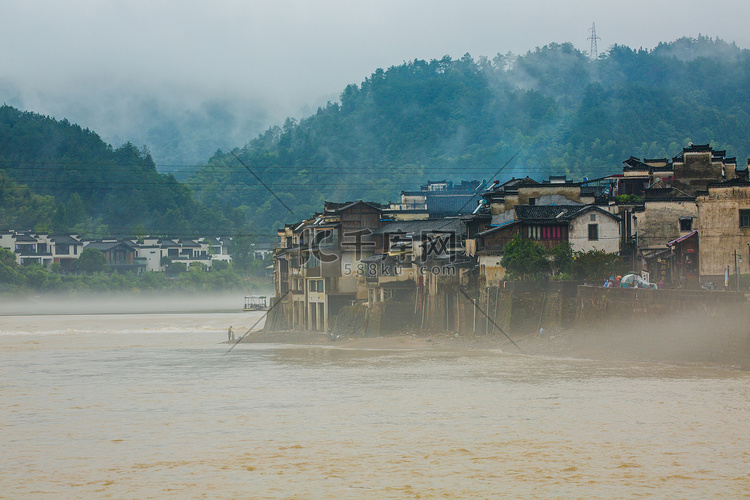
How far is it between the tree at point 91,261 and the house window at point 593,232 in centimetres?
9327

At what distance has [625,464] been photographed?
2258 centimetres

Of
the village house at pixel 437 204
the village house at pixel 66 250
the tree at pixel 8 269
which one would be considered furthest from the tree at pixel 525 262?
the village house at pixel 66 250

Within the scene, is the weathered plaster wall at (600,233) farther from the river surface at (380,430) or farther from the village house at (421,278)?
the river surface at (380,430)

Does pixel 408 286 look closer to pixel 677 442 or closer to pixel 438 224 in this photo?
pixel 438 224

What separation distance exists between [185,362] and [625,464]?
3075 centimetres

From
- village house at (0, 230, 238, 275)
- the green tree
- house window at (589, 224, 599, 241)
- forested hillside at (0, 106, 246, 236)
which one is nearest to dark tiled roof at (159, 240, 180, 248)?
village house at (0, 230, 238, 275)

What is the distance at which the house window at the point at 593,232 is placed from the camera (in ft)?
186

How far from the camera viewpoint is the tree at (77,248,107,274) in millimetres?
130500

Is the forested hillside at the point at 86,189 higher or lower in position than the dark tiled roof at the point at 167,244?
higher

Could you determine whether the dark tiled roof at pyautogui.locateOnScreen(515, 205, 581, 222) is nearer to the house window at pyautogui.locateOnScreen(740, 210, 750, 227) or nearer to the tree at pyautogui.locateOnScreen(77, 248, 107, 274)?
the house window at pyautogui.locateOnScreen(740, 210, 750, 227)

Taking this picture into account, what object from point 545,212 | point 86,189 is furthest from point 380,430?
point 86,189

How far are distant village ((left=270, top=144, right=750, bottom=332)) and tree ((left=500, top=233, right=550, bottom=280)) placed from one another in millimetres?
1171

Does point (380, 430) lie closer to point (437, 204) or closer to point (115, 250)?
point (437, 204)

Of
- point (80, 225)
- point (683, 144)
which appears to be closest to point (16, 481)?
point (80, 225)
